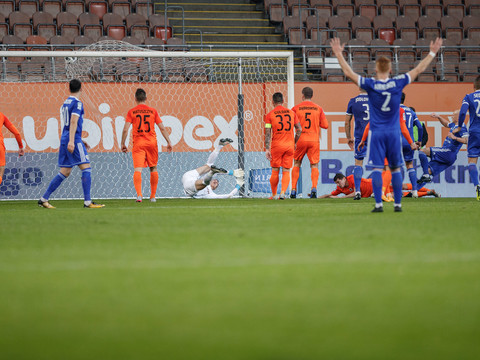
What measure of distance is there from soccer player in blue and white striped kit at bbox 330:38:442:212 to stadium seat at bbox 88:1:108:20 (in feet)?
41.1

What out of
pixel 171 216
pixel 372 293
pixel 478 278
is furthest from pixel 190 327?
pixel 171 216

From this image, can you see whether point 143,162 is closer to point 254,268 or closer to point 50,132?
point 50,132

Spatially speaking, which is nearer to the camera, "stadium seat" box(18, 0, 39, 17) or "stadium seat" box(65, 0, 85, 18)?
"stadium seat" box(18, 0, 39, 17)

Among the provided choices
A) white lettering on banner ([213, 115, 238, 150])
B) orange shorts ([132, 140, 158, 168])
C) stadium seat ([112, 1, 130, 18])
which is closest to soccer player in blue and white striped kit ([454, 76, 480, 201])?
orange shorts ([132, 140, 158, 168])

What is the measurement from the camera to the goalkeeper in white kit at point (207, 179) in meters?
14.4

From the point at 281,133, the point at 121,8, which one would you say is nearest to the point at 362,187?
the point at 281,133

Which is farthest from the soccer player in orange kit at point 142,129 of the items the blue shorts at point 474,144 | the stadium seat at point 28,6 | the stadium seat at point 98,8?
the stadium seat at point 28,6

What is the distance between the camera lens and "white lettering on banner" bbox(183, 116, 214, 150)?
51.8ft

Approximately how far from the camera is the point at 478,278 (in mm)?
3438

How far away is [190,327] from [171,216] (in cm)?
560

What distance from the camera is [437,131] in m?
16.7

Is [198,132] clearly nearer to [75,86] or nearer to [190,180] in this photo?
[190,180]

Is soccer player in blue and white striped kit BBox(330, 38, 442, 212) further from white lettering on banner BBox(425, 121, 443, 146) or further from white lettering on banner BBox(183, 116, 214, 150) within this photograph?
white lettering on banner BBox(425, 121, 443, 146)

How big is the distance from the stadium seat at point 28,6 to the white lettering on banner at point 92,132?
5.03 metres
